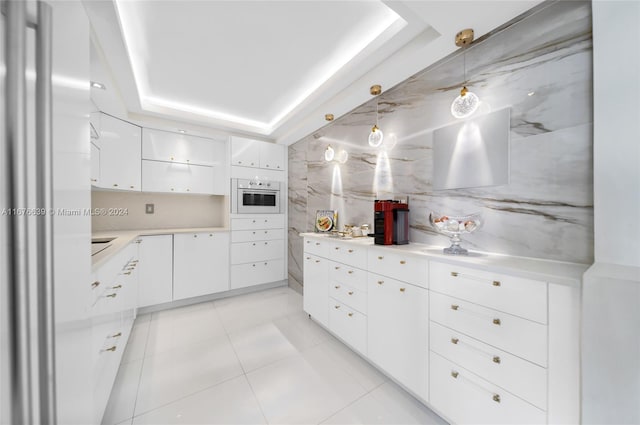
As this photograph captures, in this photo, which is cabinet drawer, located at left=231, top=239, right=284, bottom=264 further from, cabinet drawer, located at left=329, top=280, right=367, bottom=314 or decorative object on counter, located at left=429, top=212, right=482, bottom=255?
decorative object on counter, located at left=429, top=212, right=482, bottom=255

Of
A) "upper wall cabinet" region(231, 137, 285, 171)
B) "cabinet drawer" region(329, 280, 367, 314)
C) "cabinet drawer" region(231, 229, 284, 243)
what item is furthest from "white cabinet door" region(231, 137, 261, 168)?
"cabinet drawer" region(329, 280, 367, 314)

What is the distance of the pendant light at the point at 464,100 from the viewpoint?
4.82 ft

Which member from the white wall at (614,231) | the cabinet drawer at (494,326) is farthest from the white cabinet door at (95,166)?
the white wall at (614,231)

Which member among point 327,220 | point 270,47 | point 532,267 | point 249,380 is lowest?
point 249,380

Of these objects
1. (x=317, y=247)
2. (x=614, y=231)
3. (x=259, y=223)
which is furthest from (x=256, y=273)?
(x=614, y=231)

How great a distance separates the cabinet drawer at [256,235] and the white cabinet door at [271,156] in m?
1.03

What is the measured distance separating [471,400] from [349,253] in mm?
1152

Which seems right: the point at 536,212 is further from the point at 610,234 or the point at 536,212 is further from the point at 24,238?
the point at 24,238

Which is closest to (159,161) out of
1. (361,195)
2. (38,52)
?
(361,195)

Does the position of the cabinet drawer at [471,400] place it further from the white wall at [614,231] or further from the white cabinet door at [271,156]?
the white cabinet door at [271,156]

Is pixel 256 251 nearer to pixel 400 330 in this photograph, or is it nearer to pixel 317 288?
pixel 317 288

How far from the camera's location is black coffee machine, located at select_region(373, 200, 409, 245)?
1.80m

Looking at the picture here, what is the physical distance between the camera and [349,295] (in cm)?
201

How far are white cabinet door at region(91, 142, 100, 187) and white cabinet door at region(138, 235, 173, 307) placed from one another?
76 centimetres
